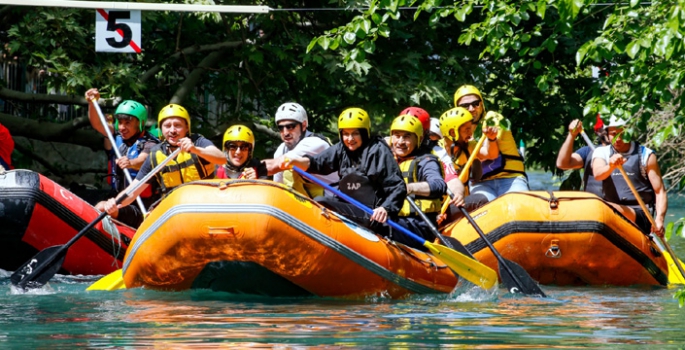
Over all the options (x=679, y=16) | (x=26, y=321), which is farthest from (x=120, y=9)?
(x=679, y=16)

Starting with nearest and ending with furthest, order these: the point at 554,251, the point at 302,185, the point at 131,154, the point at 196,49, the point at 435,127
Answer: the point at 302,185, the point at 554,251, the point at 131,154, the point at 435,127, the point at 196,49

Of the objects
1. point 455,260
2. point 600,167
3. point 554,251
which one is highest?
point 600,167

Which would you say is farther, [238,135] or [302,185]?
[302,185]

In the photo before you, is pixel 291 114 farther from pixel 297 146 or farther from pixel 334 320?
pixel 334 320

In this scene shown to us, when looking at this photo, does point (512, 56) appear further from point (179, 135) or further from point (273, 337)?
point (273, 337)

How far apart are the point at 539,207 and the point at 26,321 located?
4.39 metres

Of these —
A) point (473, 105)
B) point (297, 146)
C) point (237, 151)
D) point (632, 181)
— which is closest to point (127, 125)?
point (237, 151)

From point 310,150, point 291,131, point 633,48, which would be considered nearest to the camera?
point 633,48

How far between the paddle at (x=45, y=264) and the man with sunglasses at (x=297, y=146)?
976 mm

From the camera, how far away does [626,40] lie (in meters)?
8.33

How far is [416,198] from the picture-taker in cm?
1001

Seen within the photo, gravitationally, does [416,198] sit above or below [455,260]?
above

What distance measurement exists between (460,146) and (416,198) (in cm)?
125

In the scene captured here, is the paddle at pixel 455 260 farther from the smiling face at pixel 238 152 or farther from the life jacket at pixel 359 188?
the smiling face at pixel 238 152
